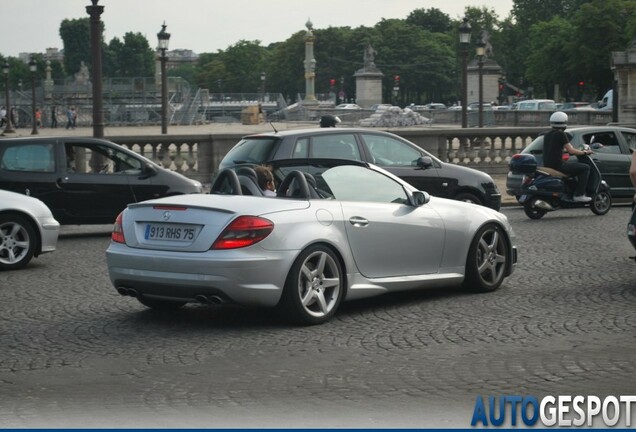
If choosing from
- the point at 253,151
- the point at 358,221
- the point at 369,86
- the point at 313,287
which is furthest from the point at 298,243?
the point at 369,86

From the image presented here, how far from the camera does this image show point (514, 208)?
23.1m

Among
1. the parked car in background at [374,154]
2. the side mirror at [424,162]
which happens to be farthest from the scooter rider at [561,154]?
the side mirror at [424,162]

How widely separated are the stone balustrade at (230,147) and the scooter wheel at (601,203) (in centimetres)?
678

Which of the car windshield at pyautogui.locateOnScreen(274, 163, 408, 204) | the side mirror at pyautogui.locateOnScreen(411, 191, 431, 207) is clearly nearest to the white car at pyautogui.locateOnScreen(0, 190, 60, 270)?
the car windshield at pyautogui.locateOnScreen(274, 163, 408, 204)

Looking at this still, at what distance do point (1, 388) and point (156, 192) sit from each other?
1091 centimetres

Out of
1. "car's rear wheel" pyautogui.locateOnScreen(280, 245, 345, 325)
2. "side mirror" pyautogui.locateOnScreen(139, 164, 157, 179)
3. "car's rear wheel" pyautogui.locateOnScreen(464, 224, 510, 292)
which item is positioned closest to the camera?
"car's rear wheel" pyautogui.locateOnScreen(280, 245, 345, 325)

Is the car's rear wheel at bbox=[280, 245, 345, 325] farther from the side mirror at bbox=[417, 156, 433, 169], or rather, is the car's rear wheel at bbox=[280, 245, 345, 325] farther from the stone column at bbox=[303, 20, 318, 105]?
the stone column at bbox=[303, 20, 318, 105]

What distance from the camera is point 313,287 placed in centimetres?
948

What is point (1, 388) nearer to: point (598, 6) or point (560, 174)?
point (560, 174)

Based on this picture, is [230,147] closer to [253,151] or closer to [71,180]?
[71,180]

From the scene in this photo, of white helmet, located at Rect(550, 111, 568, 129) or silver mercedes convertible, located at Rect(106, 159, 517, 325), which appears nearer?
silver mercedes convertible, located at Rect(106, 159, 517, 325)

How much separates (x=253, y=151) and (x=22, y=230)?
127 inches

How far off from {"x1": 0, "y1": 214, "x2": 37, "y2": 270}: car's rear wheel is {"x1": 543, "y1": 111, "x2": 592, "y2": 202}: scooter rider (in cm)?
929

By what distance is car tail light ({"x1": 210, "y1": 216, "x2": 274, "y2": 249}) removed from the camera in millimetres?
9164
